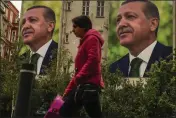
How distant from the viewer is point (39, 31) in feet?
101

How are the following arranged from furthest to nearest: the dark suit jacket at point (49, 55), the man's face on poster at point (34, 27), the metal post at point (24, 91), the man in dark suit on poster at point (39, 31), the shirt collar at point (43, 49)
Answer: the man's face on poster at point (34, 27) → the man in dark suit on poster at point (39, 31) → the shirt collar at point (43, 49) → the dark suit jacket at point (49, 55) → the metal post at point (24, 91)

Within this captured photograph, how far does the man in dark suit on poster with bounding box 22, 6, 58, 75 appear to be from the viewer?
1203 inches

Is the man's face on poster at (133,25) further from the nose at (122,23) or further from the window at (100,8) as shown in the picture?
the window at (100,8)

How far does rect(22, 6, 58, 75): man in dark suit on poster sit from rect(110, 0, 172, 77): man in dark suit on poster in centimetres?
536

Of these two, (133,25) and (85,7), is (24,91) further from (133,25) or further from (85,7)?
(85,7)

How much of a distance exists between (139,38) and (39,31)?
7.74m

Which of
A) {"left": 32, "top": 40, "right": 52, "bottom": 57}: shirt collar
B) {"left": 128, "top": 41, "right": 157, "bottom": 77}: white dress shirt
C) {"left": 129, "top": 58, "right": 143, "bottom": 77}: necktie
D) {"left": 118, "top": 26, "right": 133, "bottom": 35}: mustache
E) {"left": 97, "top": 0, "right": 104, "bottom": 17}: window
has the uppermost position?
{"left": 97, "top": 0, "right": 104, "bottom": 17}: window

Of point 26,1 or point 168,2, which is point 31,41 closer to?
point 26,1

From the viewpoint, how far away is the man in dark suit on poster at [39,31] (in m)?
30.6

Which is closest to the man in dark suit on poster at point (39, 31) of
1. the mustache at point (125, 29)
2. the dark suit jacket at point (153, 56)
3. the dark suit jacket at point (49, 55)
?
the dark suit jacket at point (49, 55)

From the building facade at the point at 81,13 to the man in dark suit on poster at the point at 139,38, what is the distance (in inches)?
81.7

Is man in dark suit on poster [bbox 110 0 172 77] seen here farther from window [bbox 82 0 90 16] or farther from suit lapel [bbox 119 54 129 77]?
window [bbox 82 0 90 16]

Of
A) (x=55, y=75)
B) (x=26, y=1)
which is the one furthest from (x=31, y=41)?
(x=55, y=75)

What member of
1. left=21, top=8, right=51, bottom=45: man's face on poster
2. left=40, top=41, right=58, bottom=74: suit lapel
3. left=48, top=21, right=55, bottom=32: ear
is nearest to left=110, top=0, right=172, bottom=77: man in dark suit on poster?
left=40, top=41, right=58, bottom=74: suit lapel
